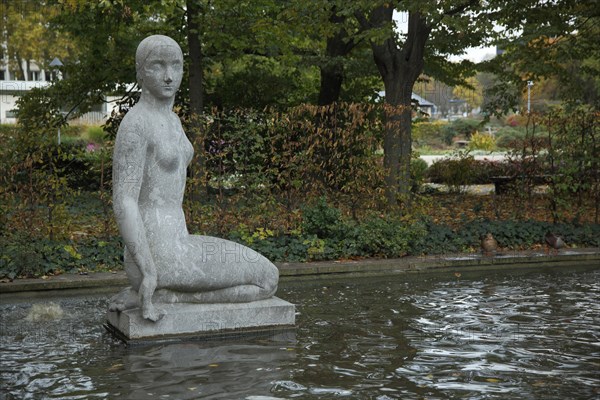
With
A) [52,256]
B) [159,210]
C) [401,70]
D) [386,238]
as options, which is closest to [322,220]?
[386,238]

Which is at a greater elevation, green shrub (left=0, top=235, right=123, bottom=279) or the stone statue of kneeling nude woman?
the stone statue of kneeling nude woman


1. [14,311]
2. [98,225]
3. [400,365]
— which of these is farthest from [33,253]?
[400,365]

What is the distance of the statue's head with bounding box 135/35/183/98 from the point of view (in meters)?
7.63

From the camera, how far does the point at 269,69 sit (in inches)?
968

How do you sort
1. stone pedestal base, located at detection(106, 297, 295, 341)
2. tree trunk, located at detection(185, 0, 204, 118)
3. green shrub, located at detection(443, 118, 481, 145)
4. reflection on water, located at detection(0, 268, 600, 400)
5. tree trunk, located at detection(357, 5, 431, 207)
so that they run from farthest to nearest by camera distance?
1. green shrub, located at detection(443, 118, 481, 145)
2. tree trunk, located at detection(185, 0, 204, 118)
3. tree trunk, located at detection(357, 5, 431, 207)
4. stone pedestal base, located at detection(106, 297, 295, 341)
5. reflection on water, located at detection(0, 268, 600, 400)

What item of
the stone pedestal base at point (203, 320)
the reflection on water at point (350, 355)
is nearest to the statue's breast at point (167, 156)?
the stone pedestal base at point (203, 320)

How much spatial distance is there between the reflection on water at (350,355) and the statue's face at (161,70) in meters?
2.41

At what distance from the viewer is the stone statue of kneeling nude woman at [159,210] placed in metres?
7.42

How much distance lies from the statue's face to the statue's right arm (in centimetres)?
41

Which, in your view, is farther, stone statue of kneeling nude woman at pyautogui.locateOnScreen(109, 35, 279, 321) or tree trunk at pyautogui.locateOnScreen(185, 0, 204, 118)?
tree trunk at pyautogui.locateOnScreen(185, 0, 204, 118)

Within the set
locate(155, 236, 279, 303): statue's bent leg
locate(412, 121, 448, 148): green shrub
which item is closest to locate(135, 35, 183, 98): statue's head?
locate(155, 236, 279, 303): statue's bent leg

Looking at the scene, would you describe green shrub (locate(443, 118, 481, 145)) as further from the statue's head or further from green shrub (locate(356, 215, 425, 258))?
the statue's head

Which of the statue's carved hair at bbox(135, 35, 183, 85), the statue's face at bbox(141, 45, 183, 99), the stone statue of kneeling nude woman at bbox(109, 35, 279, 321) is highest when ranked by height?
the statue's carved hair at bbox(135, 35, 183, 85)

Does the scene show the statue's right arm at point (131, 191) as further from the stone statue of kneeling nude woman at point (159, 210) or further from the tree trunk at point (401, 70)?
the tree trunk at point (401, 70)
